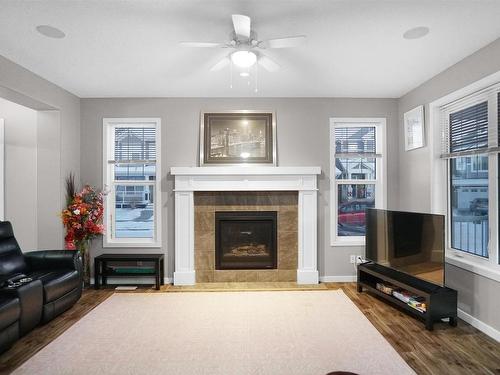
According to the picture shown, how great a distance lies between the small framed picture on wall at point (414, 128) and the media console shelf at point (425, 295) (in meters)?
1.60

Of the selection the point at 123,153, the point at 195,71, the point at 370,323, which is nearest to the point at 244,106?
the point at 195,71

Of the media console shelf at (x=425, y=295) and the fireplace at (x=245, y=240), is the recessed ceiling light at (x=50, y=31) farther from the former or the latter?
the media console shelf at (x=425, y=295)

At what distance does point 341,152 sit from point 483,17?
2.38m

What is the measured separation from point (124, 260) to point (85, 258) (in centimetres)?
57

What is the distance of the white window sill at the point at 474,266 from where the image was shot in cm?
280

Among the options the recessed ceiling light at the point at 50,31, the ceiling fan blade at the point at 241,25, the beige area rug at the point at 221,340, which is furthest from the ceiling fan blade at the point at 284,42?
the beige area rug at the point at 221,340

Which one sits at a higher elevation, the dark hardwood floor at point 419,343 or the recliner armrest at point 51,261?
the recliner armrest at point 51,261

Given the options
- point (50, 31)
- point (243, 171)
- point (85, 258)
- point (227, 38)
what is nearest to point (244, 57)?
point (227, 38)

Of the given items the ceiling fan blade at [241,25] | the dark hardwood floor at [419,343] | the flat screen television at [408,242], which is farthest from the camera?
the flat screen television at [408,242]

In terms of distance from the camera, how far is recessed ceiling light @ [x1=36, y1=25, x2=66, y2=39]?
2516mm

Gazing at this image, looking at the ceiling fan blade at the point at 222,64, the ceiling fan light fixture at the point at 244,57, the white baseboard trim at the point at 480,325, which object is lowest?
the white baseboard trim at the point at 480,325

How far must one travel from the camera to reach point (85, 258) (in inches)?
166

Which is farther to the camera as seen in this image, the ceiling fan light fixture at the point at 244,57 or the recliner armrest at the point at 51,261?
the recliner armrest at the point at 51,261

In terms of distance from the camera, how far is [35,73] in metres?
3.54
